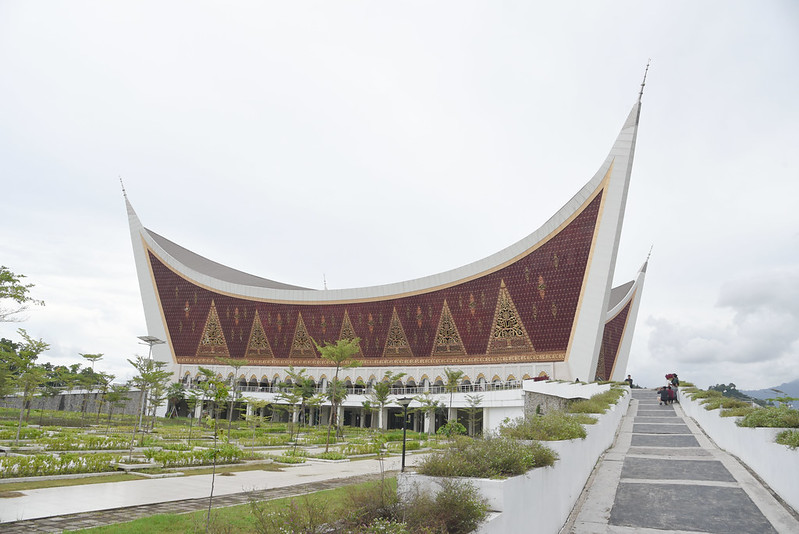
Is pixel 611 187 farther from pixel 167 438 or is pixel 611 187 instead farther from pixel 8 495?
pixel 8 495

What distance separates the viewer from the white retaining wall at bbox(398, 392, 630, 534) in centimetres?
421

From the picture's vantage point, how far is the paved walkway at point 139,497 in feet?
19.2

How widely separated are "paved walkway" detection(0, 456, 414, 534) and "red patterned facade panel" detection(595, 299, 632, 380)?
27.4 m

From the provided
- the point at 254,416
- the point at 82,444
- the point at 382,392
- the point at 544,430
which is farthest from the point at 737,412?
the point at 382,392

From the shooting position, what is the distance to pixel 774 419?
7.77 meters

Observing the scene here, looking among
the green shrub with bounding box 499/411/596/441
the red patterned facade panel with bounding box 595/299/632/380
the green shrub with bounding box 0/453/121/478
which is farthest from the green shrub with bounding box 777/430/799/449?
the red patterned facade panel with bounding box 595/299/632/380

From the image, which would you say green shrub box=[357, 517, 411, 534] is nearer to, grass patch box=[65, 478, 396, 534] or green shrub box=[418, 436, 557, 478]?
green shrub box=[418, 436, 557, 478]

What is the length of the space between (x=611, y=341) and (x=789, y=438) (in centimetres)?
3237

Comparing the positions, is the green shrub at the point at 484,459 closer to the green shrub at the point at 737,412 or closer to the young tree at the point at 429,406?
the green shrub at the point at 737,412

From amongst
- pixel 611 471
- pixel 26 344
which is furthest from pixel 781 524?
pixel 26 344

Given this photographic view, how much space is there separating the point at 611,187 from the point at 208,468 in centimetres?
2133

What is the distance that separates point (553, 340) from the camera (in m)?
25.8

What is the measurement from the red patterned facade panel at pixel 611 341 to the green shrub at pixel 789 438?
2741cm

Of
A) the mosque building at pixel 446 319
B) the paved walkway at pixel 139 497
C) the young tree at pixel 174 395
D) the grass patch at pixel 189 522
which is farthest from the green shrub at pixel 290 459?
the young tree at pixel 174 395
